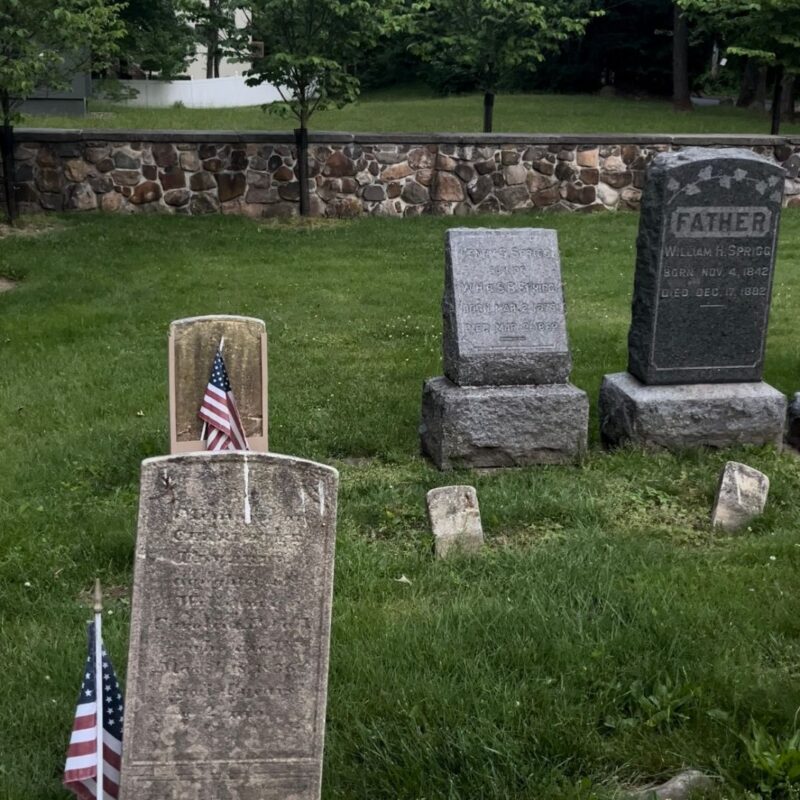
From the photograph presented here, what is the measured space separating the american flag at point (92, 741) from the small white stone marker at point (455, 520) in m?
2.23

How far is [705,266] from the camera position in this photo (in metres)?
6.59

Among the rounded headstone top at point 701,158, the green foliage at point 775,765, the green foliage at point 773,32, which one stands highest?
the green foliage at point 773,32

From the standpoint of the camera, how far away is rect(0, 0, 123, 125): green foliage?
1298 centimetres

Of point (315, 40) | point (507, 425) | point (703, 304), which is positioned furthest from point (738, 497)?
point (315, 40)

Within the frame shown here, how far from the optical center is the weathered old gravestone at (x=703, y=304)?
6.46 metres

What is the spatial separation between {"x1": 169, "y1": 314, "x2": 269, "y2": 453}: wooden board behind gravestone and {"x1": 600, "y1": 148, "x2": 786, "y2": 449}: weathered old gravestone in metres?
2.42

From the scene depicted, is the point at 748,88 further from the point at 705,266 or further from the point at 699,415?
the point at 699,415

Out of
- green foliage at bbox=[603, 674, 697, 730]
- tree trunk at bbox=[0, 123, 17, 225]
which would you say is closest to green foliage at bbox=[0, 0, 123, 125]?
tree trunk at bbox=[0, 123, 17, 225]

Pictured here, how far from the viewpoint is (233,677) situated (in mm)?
2945

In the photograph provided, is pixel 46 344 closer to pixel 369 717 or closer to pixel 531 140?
pixel 369 717

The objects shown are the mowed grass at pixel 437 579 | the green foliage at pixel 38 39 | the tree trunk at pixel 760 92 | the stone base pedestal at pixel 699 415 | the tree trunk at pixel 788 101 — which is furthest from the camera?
the tree trunk at pixel 760 92

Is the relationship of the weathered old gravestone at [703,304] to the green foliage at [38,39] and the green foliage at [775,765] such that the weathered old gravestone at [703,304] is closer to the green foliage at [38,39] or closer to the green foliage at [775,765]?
the green foliage at [775,765]

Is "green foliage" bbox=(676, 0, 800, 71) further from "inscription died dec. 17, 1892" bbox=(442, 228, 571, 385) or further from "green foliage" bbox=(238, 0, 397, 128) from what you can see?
"inscription died dec. 17, 1892" bbox=(442, 228, 571, 385)

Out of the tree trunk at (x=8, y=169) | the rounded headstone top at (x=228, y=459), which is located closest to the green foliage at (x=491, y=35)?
the tree trunk at (x=8, y=169)
